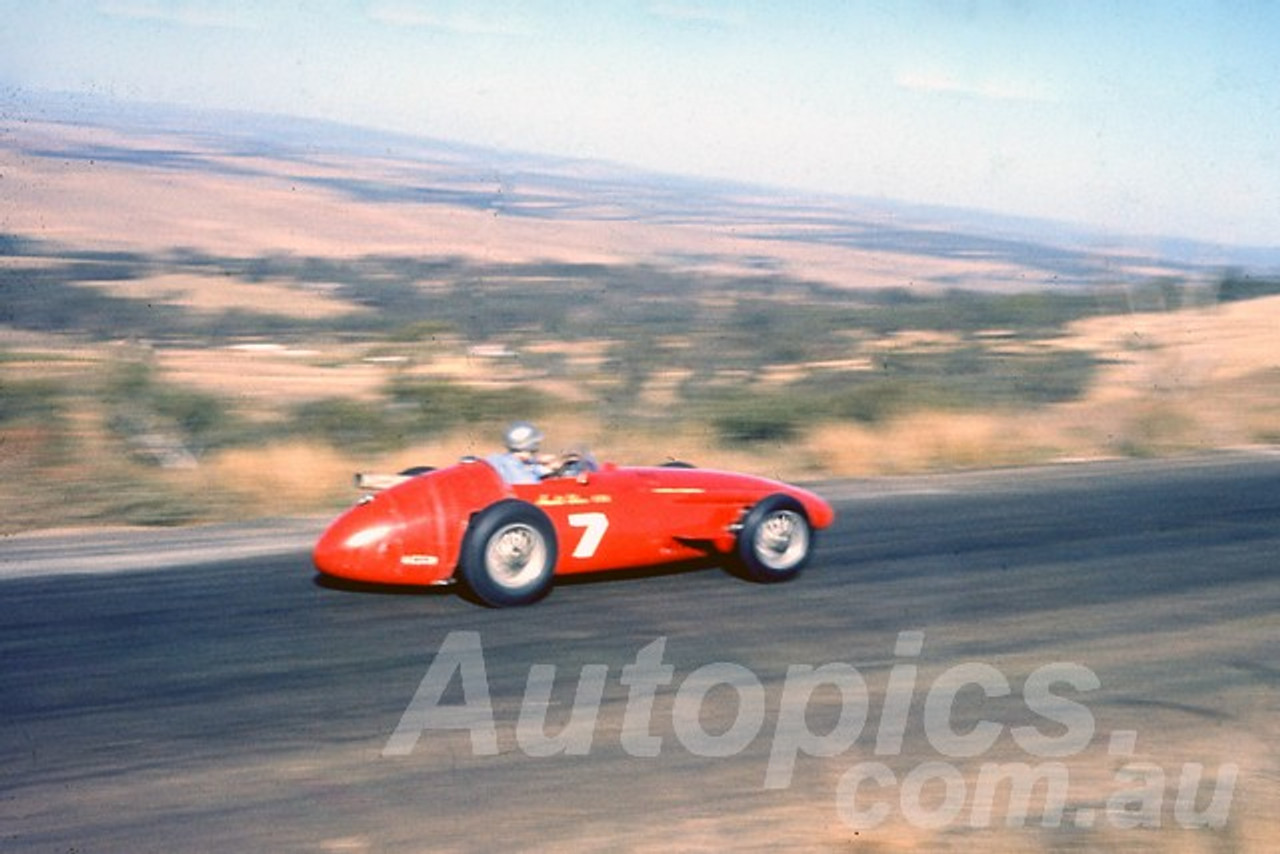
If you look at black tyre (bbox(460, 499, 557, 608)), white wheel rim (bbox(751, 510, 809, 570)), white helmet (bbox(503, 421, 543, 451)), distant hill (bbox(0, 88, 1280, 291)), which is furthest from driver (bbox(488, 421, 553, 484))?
distant hill (bbox(0, 88, 1280, 291))

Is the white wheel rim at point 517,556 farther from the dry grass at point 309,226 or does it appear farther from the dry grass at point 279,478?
the dry grass at point 309,226

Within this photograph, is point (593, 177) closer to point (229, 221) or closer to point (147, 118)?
point (147, 118)

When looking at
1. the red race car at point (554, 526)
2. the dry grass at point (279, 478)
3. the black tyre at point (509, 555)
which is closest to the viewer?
the black tyre at point (509, 555)

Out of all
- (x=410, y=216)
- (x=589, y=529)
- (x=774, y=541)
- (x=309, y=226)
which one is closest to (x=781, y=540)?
(x=774, y=541)

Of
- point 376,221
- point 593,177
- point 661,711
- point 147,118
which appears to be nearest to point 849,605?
point 661,711

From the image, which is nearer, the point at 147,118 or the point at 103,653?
the point at 103,653

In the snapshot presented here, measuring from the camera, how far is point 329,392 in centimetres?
2694

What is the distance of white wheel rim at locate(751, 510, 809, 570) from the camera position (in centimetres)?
1110

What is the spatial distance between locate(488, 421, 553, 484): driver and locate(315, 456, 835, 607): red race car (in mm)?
86

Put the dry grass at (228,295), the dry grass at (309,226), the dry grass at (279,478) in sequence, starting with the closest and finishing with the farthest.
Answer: the dry grass at (279,478)
the dry grass at (228,295)
the dry grass at (309,226)

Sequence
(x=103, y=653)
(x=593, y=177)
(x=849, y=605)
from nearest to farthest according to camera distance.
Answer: (x=103, y=653) → (x=849, y=605) → (x=593, y=177)

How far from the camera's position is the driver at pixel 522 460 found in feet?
34.2

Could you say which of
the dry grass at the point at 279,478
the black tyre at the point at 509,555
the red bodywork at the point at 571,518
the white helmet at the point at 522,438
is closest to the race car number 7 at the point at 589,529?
the red bodywork at the point at 571,518

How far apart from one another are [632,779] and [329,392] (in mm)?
20694
